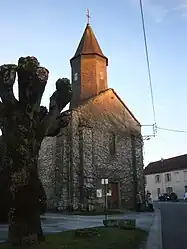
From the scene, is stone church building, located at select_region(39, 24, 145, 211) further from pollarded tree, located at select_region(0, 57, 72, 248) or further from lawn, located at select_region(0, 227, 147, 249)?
pollarded tree, located at select_region(0, 57, 72, 248)

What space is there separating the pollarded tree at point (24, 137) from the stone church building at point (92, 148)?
17805mm

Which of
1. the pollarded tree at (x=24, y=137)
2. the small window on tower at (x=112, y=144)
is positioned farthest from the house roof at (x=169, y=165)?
the pollarded tree at (x=24, y=137)

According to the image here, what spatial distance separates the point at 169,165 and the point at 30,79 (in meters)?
64.6

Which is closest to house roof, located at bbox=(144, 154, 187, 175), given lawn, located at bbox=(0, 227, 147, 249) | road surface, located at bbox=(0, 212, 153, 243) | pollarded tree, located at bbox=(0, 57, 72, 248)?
road surface, located at bbox=(0, 212, 153, 243)

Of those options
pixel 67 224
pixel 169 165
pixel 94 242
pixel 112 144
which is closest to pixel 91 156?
pixel 112 144

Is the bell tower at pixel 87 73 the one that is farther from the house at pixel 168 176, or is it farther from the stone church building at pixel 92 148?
the house at pixel 168 176

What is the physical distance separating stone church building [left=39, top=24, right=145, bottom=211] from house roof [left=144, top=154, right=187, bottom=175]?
108 ft

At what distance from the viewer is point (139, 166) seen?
35469 millimetres

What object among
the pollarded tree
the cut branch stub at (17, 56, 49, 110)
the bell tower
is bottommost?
the pollarded tree

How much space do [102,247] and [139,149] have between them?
26.8 m

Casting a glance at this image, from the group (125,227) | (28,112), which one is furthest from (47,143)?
(28,112)

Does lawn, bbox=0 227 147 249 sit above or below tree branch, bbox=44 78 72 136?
below

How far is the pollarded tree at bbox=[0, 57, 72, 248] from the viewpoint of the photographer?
9.70 m

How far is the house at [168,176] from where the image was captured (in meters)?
65.5
